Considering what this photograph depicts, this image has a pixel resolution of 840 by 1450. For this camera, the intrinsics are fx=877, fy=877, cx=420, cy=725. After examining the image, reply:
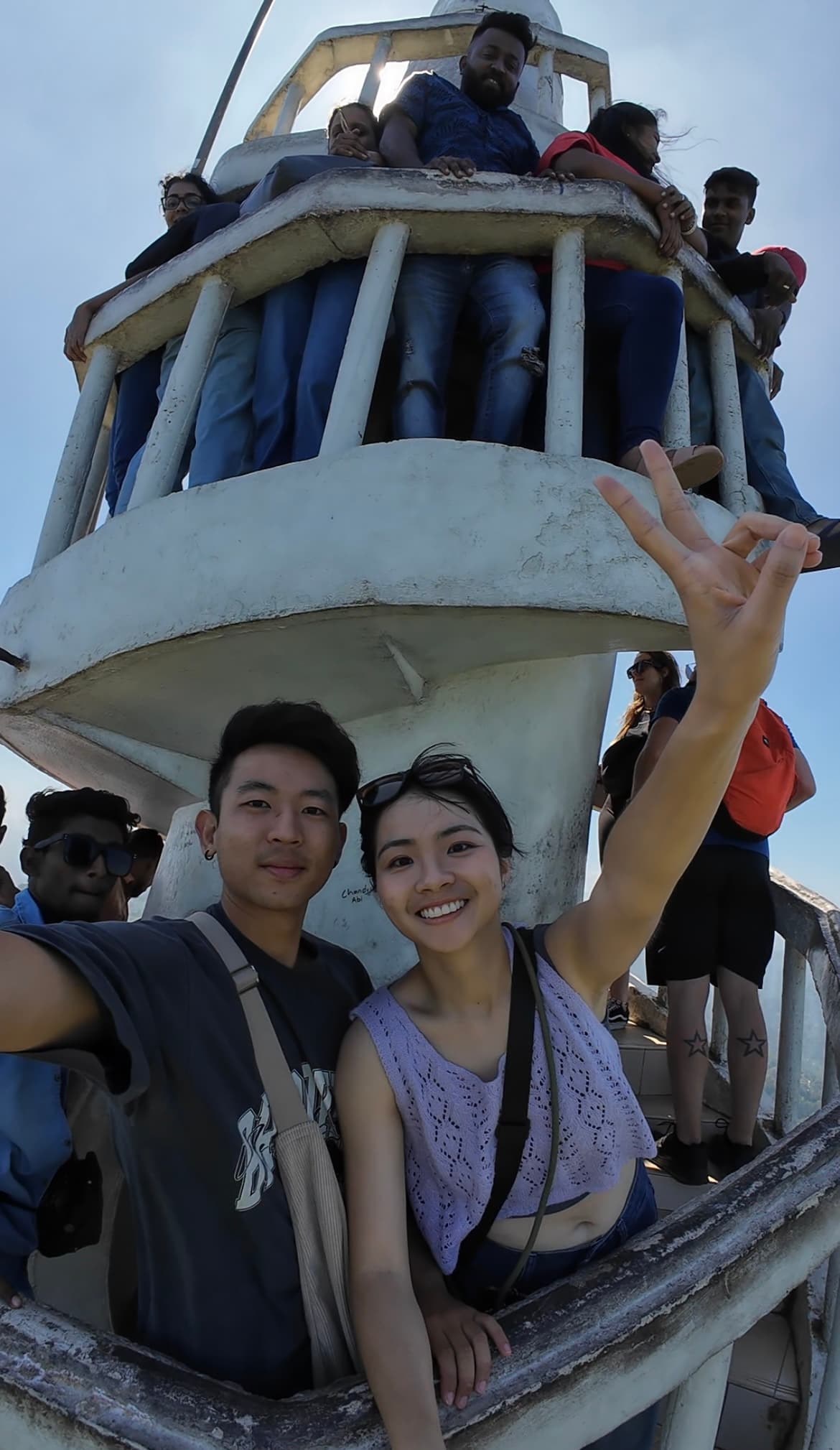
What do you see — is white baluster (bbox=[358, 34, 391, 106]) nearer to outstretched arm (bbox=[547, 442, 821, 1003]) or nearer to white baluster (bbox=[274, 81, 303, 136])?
white baluster (bbox=[274, 81, 303, 136])

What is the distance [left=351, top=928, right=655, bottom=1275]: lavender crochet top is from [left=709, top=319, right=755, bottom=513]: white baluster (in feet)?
9.99

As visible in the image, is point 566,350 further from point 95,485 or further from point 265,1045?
point 265,1045

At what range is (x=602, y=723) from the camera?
177 inches

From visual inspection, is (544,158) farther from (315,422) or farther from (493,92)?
(315,422)

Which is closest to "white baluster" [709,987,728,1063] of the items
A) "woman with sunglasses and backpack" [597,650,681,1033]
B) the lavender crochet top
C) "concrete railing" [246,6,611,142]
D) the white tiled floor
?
"woman with sunglasses and backpack" [597,650,681,1033]

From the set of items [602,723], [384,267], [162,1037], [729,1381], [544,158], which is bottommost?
[729,1381]

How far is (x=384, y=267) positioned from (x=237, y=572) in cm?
152

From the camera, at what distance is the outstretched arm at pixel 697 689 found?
1347 mm

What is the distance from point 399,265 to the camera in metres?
3.74

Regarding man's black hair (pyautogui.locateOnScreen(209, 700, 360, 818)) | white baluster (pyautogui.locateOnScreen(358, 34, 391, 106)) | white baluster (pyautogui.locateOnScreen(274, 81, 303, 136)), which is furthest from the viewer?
white baluster (pyautogui.locateOnScreen(274, 81, 303, 136))

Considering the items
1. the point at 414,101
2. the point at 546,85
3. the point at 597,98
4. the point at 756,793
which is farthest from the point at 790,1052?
the point at 597,98

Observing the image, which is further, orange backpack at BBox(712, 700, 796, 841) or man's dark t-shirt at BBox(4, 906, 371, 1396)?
orange backpack at BBox(712, 700, 796, 841)

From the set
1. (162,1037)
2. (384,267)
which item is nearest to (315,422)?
(384,267)

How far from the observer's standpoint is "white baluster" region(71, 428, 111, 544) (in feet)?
16.3
